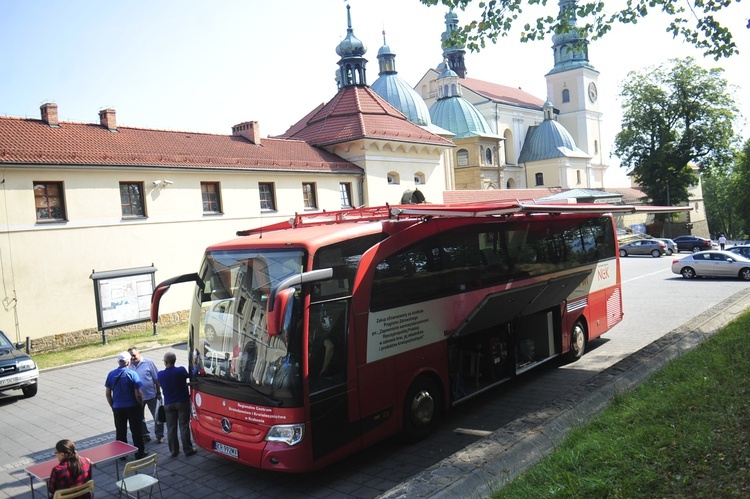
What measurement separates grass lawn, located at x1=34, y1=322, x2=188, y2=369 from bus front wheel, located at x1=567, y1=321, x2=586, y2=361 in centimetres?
1249

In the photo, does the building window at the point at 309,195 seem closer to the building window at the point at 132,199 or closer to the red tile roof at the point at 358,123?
the red tile roof at the point at 358,123

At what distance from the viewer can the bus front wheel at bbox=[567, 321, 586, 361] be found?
44.9ft

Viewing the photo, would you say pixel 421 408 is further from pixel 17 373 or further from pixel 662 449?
pixel 17 373

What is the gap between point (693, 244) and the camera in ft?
161

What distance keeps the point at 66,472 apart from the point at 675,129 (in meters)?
64.2

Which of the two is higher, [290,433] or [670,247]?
[290,433]

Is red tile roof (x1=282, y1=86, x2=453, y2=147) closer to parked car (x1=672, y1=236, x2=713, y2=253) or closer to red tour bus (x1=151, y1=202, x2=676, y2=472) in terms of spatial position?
red tour bus (x1=151, y1=202, x2=676, y2=472)

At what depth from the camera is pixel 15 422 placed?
12.1m

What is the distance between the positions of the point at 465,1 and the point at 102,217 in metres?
15.4

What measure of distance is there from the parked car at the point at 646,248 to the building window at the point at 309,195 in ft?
92.6

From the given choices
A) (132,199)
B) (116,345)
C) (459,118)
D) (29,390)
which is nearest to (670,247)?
(459,118)

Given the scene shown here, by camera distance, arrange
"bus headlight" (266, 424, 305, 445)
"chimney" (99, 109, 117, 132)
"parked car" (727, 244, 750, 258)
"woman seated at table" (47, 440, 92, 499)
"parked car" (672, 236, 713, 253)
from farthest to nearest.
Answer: "parked car" (672, 236, 713, 253), "parked car" (727, 244, 750, 258), "chimney" (99, 109, 117, 132), "bus headlight" (266, 424, 305, 445), "woman seated at table" (47, 440, 92, 499)

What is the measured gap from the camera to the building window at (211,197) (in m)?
25.0

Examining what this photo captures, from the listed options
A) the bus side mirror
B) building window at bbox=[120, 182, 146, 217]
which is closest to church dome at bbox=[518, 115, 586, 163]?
building window at bbox=[120, 182, 146, 217]
